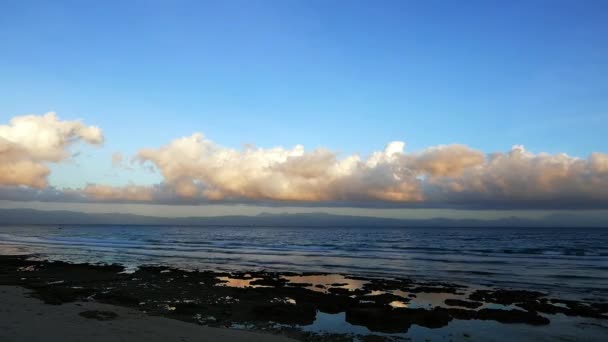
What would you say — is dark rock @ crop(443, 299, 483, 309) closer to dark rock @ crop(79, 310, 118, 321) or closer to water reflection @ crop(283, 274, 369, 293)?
water reflection @ crop(283, 274, 369, 293)

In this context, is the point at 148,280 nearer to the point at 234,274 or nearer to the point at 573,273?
the point at 234,274

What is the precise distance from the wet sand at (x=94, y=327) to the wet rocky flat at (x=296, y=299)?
39.0 inches

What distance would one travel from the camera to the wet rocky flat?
18672 mm

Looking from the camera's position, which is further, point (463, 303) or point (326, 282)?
point (326, 282)

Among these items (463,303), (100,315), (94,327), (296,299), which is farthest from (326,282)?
(94,327)

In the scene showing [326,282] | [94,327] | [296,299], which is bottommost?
[326,282]

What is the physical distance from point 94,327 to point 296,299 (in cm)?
1110

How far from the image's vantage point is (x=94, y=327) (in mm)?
15125

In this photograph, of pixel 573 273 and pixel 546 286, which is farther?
pixel 573 273

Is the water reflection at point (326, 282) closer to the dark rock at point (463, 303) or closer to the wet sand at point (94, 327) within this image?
the dark rock at point (463, 303)

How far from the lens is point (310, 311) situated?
66.6 feet

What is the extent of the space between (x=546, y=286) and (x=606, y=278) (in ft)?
28.0

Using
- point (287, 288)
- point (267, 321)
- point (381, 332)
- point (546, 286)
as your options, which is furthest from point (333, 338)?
point (546, 286)

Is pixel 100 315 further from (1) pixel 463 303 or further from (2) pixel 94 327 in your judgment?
(1) pixel 463 303
